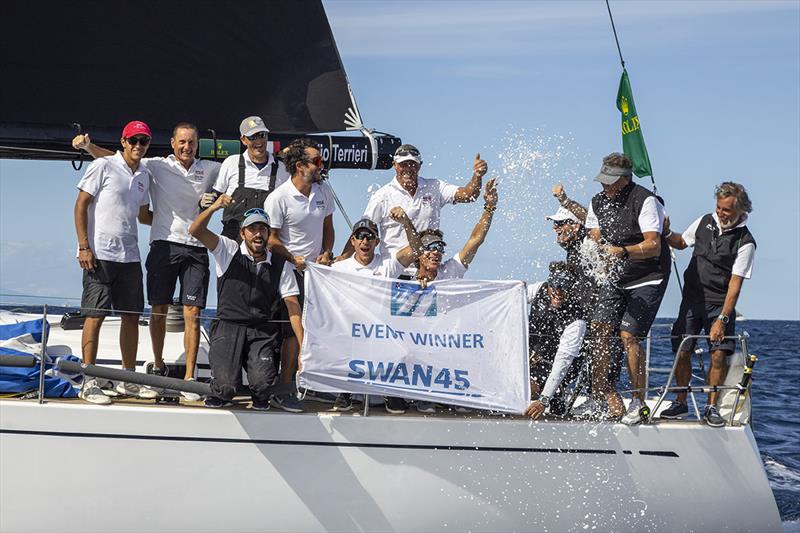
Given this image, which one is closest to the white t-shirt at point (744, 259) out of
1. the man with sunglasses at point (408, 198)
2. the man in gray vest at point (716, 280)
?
the man in gray vest at point (716, 280)

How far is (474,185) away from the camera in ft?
21.9

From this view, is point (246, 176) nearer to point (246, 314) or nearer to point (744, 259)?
point (246, 314)

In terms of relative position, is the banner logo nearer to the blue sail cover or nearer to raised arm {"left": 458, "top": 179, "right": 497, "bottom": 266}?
raised arm {"left": 458, "top": 179, "right": 497, "bottom": 266}

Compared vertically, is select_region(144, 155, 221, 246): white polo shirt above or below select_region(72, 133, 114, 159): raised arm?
below

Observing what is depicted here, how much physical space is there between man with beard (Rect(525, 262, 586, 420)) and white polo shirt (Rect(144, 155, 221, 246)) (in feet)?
7.22

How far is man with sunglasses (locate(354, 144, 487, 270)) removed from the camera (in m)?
6.67

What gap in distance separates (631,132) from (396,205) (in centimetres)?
269

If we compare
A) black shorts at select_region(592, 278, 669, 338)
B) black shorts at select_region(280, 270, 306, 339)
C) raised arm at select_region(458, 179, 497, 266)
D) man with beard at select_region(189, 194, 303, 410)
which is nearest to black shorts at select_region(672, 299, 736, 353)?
black shorts at select_region(592, 278, 669, 338)

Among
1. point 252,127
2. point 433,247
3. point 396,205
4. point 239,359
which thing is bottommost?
point 239,359

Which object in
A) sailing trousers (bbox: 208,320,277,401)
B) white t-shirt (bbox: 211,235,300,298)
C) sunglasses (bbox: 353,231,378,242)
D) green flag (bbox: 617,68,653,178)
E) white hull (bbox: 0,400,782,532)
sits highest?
green flag (bbox: 617,68,653,178)

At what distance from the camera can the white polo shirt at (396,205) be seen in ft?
22.0

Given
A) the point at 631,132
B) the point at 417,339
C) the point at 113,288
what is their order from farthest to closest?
the point at 631,132 → the point at 113,288 → the point at 417,339

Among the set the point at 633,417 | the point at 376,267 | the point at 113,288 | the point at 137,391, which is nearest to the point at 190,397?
the point at 137,391

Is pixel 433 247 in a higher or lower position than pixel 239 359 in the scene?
higher
